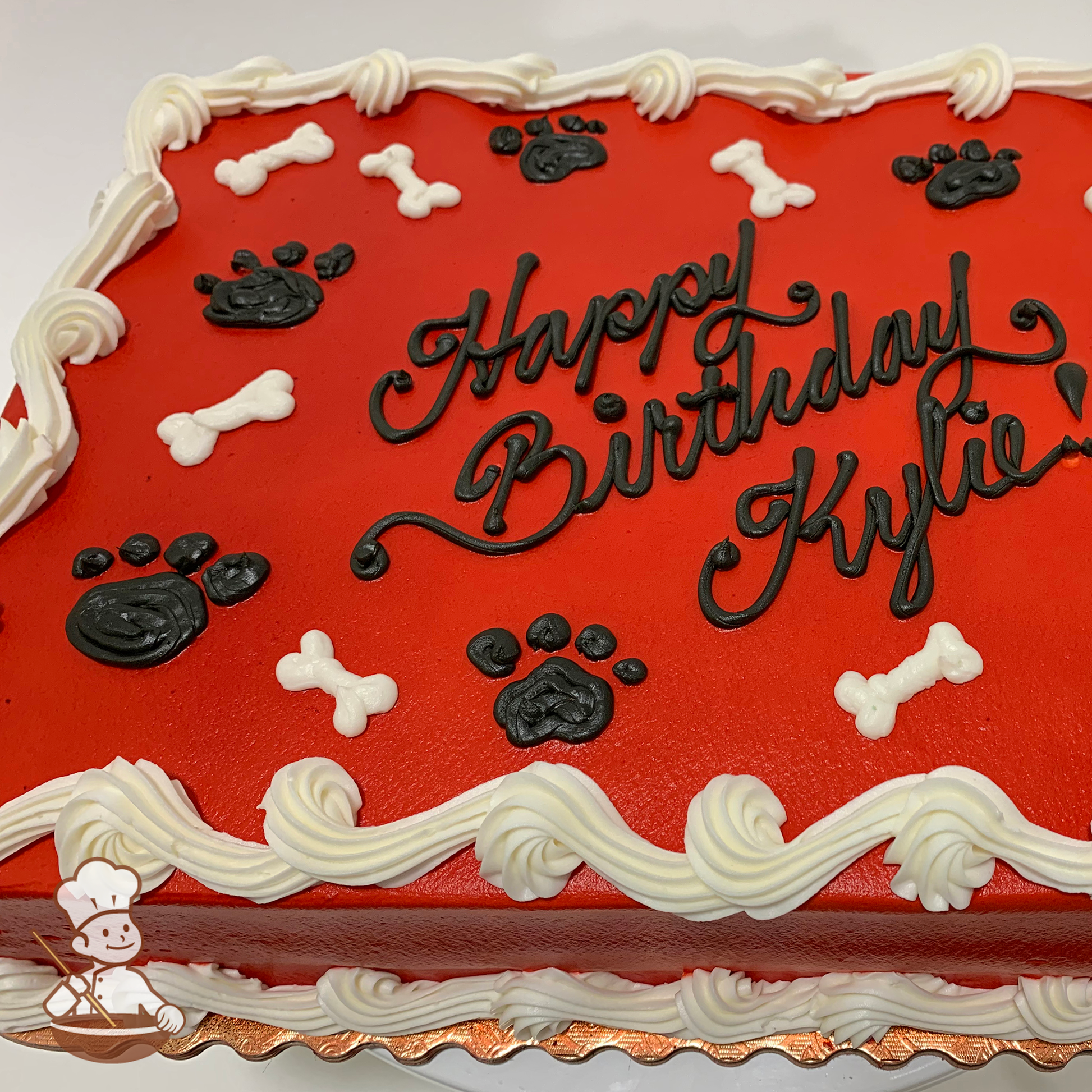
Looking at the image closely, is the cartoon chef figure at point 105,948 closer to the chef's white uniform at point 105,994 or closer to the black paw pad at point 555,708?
the chef's white uniform at point 105,994

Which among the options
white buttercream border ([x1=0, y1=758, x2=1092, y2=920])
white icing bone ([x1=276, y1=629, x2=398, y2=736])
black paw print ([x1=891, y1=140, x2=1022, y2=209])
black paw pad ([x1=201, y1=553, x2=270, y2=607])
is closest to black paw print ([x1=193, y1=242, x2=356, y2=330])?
black paw pad ([x1=201, y1=553, x2=270, y2=607])

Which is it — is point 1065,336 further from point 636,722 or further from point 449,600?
point 449,600

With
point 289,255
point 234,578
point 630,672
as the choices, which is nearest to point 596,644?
point 630,672

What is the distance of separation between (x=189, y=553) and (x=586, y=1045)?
118 centimetres

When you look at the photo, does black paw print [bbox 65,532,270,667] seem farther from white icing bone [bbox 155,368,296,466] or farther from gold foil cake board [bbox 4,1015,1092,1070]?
gold foil cake board [bbox 4,1015,1092,1070]

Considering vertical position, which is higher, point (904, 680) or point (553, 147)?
point (553, 147)

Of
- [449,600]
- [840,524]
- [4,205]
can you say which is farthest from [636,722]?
[4,205]

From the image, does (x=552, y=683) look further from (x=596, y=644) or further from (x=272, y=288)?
(x=272, y=288)

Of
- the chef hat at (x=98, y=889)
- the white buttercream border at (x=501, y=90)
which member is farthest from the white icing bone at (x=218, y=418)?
the chef hat at (x=98, y=889)

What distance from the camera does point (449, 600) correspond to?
1749 millimetres

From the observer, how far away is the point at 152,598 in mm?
1747

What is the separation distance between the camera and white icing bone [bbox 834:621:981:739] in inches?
62.5

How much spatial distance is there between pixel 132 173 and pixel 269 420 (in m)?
0.85

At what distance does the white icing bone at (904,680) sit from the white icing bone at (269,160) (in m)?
1.75
